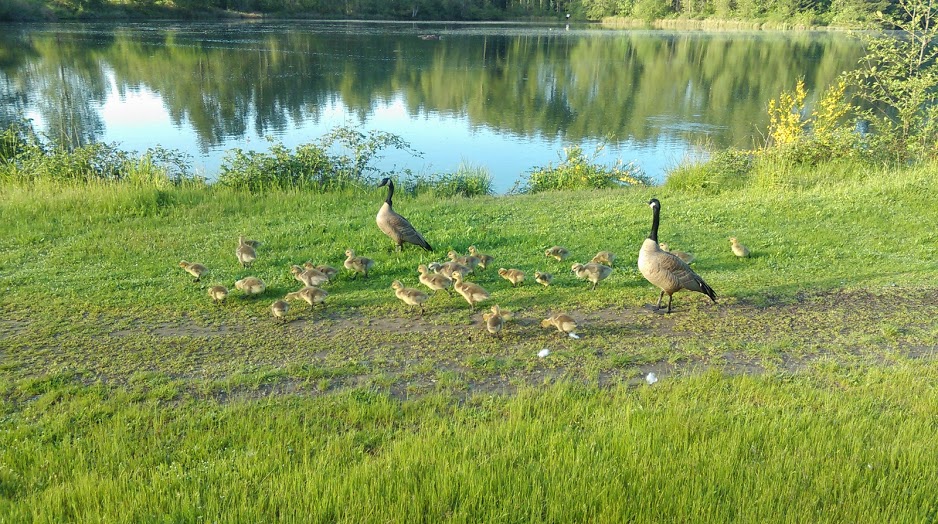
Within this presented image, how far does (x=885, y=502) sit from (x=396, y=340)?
4506 millimetres

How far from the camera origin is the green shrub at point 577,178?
674 inches

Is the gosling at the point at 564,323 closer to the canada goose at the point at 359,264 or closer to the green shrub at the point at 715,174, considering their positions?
the canada goose at the point at 359,264

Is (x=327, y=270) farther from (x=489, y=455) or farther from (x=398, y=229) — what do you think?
(x=489, y=455)

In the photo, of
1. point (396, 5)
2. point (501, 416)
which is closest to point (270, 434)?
point (501, 416)

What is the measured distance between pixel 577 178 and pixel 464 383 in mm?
12455

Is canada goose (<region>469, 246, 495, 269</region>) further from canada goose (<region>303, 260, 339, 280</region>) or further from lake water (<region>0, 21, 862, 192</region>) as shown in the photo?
lake water (<region>0, 21, 862, 192</region>)

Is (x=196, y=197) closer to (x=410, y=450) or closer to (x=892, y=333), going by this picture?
(x=410, y=450)

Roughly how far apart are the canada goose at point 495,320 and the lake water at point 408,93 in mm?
11979

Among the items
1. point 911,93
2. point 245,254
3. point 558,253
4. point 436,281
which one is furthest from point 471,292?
point 911,93

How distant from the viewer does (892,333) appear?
6.95 meters

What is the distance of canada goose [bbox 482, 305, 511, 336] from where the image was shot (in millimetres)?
6723

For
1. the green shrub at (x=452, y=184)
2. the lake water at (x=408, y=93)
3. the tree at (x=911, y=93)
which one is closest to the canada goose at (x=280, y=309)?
the green shrub at (x=452, y=184)

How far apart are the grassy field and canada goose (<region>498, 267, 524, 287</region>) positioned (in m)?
0.17

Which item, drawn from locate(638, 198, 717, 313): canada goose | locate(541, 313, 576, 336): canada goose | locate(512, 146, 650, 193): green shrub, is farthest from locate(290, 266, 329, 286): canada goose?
locate(512, 146, 650, 193): green shrub
